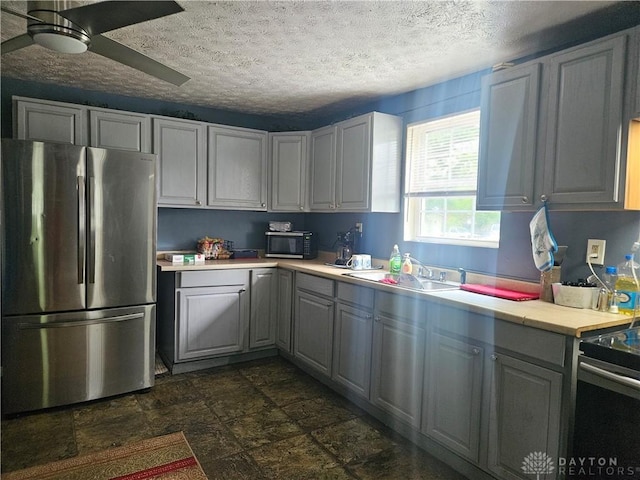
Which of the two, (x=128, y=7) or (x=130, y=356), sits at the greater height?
(x=128, y=7)

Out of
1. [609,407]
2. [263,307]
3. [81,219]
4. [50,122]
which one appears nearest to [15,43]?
[81,219]

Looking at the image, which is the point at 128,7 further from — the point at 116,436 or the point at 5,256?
the point at 116,436

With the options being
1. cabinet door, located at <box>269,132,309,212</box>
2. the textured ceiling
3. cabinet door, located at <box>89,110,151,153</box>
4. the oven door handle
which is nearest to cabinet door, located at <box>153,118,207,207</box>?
cabinet door, located at <box>89,110,151,153</box>

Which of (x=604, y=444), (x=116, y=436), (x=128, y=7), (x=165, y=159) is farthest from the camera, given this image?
(x=165, y=159)

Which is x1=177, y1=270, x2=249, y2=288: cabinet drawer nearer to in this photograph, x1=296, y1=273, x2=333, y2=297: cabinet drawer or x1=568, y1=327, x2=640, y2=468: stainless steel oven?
x1=296, y1=273, x2=333, y2=297: cabinet drawer

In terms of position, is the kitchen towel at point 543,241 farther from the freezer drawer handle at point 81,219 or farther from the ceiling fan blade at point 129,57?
the freezer drawer handle at point 81,219

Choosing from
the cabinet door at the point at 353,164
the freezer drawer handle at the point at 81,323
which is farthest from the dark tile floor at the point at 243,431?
the cabinet door at the point at 353,164

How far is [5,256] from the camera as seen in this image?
2600 millimetres

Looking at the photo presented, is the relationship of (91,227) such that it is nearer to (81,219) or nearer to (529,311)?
(81,219)

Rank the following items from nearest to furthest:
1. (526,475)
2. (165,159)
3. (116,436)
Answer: (526,475)
(116,436)
(165,159)

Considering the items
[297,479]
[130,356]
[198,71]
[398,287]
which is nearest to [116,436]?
[130,356]

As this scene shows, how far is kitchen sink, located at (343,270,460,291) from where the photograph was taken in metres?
2.59

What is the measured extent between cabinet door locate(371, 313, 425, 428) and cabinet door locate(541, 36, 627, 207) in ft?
3.49

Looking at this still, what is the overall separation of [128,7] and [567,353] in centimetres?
209
